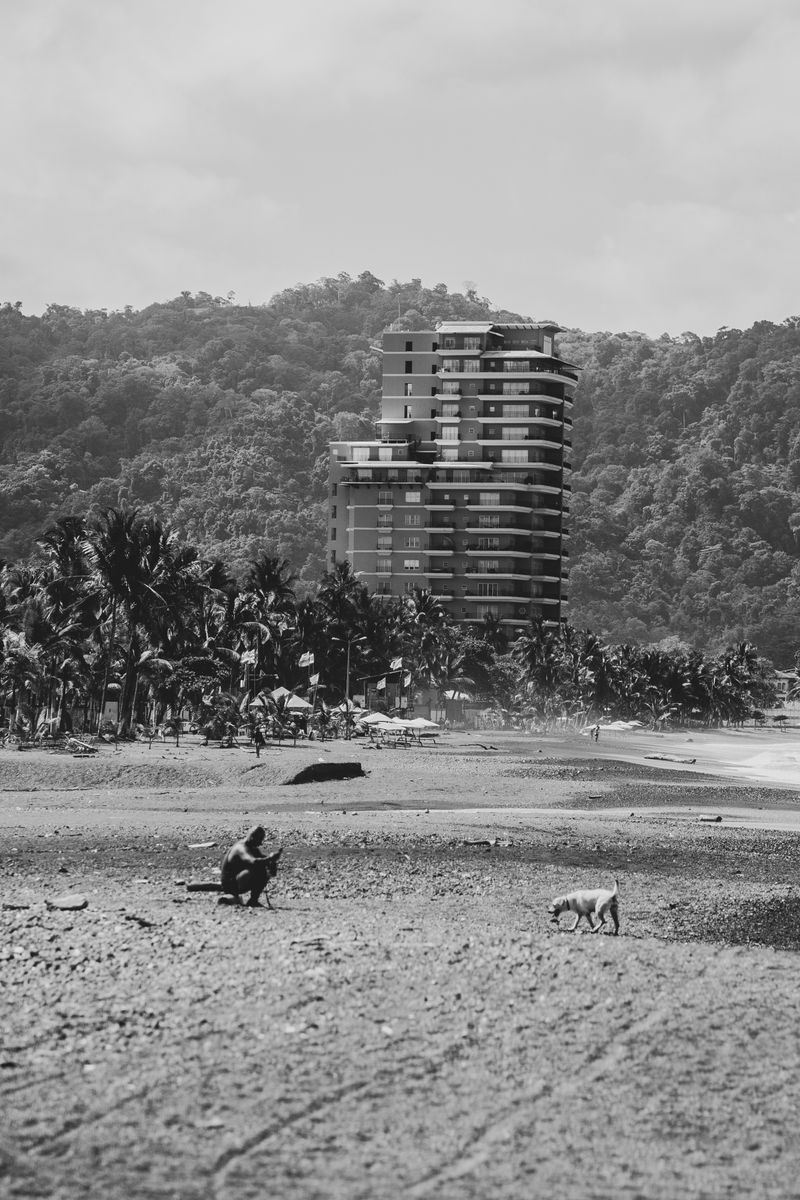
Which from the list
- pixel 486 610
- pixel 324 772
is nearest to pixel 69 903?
pixel 324 772

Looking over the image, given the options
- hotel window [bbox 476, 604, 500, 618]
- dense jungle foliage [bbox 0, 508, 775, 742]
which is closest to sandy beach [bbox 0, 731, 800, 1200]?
dense jungle foliage [bbox 0, 508, 775, 742]

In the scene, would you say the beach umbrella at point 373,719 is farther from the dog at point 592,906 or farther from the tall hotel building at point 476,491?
the dog at point 592,906

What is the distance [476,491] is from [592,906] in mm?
130430

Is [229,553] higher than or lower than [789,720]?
higher

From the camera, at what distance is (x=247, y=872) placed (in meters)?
20.7

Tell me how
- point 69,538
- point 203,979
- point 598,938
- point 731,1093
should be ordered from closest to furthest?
point 731,1093 → point 203,979 → point 598,938 → point 69,538

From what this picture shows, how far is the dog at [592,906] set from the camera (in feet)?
65.7

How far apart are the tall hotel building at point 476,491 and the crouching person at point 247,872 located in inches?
4946

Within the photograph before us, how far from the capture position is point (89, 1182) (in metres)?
10.1

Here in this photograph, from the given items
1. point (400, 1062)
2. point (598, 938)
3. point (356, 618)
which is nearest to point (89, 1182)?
point (400, 1062)

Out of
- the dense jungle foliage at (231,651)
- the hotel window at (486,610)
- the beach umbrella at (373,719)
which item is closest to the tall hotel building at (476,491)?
the hotel window at (486,610)

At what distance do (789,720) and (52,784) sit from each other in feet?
522

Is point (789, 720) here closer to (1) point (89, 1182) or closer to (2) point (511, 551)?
(2) point (511, 551)

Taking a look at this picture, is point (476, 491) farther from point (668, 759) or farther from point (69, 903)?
point (69, 903)
